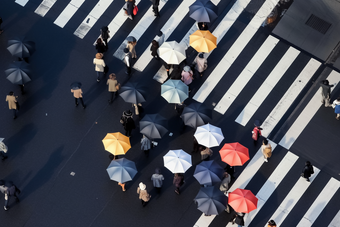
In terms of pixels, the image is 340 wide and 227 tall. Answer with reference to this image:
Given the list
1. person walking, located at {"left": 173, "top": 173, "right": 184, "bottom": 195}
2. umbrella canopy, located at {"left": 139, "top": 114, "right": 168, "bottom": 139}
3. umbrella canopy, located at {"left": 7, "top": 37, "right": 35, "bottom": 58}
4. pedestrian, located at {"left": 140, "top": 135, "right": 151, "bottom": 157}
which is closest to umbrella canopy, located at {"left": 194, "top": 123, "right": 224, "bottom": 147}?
umbrella canopy, located at {"left": 139, "top": 114, "right": 168, "bottom": 139}

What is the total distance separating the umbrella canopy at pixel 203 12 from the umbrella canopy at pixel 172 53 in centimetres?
217

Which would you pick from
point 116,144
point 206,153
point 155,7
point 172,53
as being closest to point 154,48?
point 172,53

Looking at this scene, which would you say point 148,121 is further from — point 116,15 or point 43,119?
point 116,15

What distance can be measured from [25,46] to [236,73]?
429 inches

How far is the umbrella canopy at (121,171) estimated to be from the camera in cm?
2269

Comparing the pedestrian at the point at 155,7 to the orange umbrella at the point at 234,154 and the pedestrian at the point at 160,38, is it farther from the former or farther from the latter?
the orange umbrella at the point at 234,154

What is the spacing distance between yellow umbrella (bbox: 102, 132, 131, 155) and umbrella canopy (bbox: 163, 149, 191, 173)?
185 cm

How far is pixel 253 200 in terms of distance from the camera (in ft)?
74.0

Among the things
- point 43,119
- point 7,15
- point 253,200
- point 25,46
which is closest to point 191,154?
point 253,200

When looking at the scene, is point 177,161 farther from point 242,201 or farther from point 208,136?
point 242,201

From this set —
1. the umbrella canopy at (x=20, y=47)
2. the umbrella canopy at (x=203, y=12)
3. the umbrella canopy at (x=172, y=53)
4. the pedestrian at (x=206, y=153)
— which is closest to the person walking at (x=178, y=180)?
the pedestrian at (x=206, y=153)

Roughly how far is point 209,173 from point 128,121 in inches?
182

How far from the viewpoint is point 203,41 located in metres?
26.6

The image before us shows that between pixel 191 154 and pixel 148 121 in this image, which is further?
pixel 191 154
